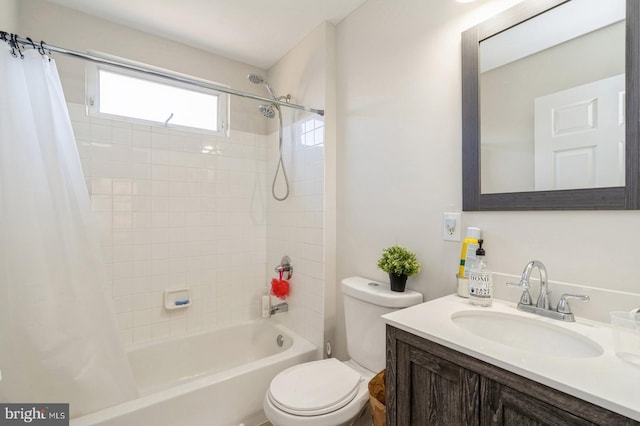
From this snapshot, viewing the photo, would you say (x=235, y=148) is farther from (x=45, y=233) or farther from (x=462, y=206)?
(x=462, y=206)

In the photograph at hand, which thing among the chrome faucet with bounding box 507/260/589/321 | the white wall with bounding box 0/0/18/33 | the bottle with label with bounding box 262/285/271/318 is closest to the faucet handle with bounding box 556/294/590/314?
the chrome faucet with bounding box 507/260/589/321

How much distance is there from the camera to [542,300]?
97 centimetres

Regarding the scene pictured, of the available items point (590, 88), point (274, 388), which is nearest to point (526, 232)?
point (590, 88)

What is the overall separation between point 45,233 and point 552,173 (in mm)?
2037

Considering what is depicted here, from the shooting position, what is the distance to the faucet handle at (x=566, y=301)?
92 centimetres

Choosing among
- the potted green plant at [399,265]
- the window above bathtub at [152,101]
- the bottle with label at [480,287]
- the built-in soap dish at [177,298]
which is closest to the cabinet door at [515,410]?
the bottle with label at [480,287]

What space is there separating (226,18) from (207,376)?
87.4 inches

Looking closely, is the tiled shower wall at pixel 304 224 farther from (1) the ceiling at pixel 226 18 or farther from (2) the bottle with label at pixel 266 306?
(1) the ceiling at pixel 226 18

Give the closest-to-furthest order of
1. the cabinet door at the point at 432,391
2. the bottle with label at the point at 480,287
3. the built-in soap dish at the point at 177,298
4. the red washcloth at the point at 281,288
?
the cabinet door at the point at 432,391, the bottle with label at the point at 480,287, the built-in soap dish at the point at 177,298, the red washcloth at the point at 281,288

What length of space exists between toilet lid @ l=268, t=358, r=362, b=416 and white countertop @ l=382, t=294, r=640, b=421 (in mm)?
522

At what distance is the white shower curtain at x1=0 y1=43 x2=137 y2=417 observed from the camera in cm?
119

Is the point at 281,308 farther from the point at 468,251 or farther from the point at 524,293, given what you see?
the point at 524,293

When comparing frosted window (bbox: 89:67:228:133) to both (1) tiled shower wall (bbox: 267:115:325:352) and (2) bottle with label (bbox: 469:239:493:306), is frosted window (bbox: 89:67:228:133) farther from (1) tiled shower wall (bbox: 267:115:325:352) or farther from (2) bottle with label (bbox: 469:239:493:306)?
(2) bottle with label (bbox: 469:239:493:306)

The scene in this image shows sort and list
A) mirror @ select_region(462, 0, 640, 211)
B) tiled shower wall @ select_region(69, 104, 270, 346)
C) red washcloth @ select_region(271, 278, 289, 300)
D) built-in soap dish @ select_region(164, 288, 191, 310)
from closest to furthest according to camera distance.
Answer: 1. mirror @ select_region(462, 0, 640, 211)
2. tiled shower wall @ select_region(69, 104, 270, 346)
3. built-in soap dish @ select_region(164, 288, 191, 310)
4. red washcloth @ select_region(271, 278, 289, 300)
